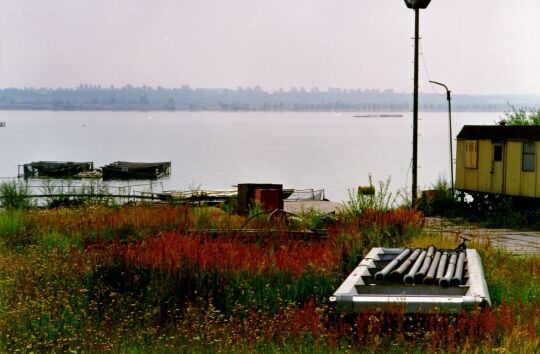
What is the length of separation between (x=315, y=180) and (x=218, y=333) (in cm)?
8192

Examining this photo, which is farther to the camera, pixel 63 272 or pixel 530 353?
pixel 63 272

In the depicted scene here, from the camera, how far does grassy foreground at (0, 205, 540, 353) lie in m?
8.63

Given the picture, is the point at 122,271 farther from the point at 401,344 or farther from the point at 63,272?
the point at 401,344

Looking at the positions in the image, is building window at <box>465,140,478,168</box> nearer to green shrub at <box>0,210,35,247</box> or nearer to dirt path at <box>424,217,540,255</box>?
dirt path at <box>424,217,540,255</box>

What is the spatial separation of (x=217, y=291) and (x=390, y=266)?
7.94 feet

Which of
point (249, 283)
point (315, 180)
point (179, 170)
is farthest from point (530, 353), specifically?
point (179, 170)

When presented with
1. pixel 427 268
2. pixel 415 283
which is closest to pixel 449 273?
pixel 415 283

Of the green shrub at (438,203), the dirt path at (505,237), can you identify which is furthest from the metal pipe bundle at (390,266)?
the green shrub at (438,203)

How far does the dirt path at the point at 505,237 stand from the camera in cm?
1702

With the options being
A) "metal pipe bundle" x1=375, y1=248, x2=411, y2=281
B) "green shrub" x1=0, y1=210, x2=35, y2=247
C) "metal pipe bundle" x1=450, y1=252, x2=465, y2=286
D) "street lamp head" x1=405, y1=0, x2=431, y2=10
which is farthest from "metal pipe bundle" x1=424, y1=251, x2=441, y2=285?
"street lamp head" x1=405, y1=0, x2=431, y2=10

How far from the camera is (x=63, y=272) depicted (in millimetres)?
12336

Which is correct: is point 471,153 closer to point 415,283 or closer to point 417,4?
point 417,4

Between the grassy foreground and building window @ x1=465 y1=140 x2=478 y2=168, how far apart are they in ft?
33.3

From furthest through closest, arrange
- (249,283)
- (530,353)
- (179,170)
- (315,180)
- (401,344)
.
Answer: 1. (179,170)
2. (315,180)
3. (249,283)
4. (401,344)
5. (530,353)
